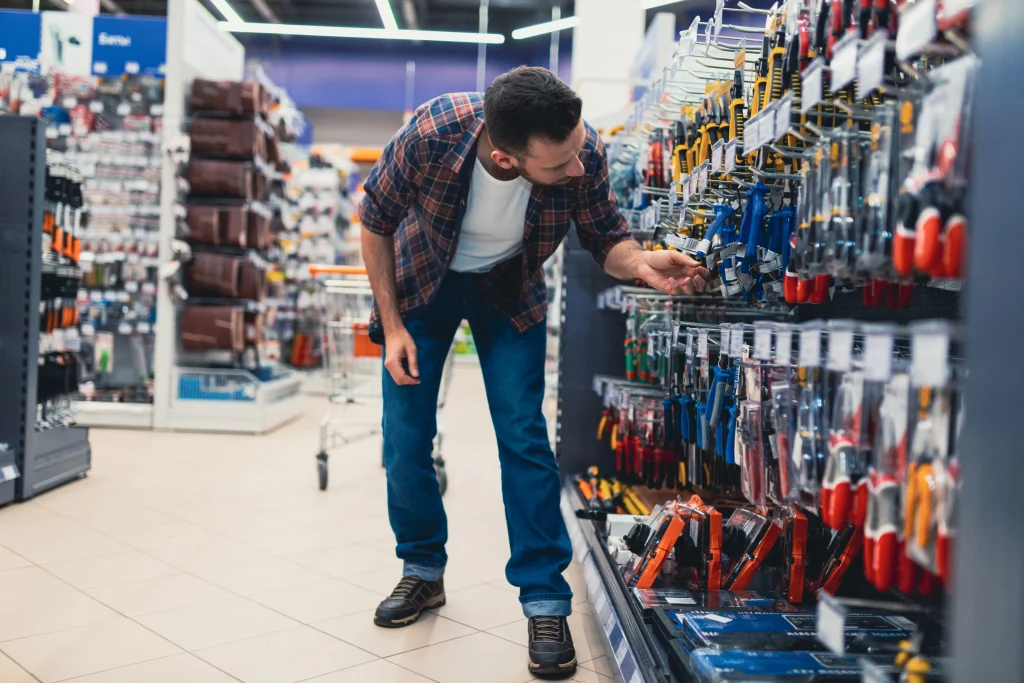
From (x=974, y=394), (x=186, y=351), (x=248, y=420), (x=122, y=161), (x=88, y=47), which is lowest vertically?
(x=248, y=420)

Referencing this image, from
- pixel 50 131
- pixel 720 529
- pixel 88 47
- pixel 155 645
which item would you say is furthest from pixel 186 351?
pixel 720 529

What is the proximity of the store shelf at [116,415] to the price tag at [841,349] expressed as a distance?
5.53 m

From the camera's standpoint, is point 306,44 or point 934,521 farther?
point 306,44

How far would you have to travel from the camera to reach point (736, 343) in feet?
5.76

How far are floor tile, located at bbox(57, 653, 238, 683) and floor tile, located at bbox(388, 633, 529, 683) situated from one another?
0.42 meters

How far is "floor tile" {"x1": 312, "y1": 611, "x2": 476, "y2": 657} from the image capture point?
2.16m

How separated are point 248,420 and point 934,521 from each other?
5.46 metres

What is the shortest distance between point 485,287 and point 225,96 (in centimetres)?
444

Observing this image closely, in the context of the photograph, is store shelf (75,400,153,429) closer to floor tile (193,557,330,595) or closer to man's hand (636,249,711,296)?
floor tile (193,557,330,595)

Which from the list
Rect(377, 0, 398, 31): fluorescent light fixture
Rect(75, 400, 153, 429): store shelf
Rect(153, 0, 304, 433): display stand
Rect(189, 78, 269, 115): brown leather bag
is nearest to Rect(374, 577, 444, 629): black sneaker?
Rect(153, 0, 304, 433): display stand

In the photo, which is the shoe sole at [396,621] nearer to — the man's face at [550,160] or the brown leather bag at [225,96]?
the man's face at [550,160]

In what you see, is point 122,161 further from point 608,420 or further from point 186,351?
point 608,420

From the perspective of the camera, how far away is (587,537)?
2.63 metres

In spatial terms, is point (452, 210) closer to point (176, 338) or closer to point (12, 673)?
point (12, 673)
